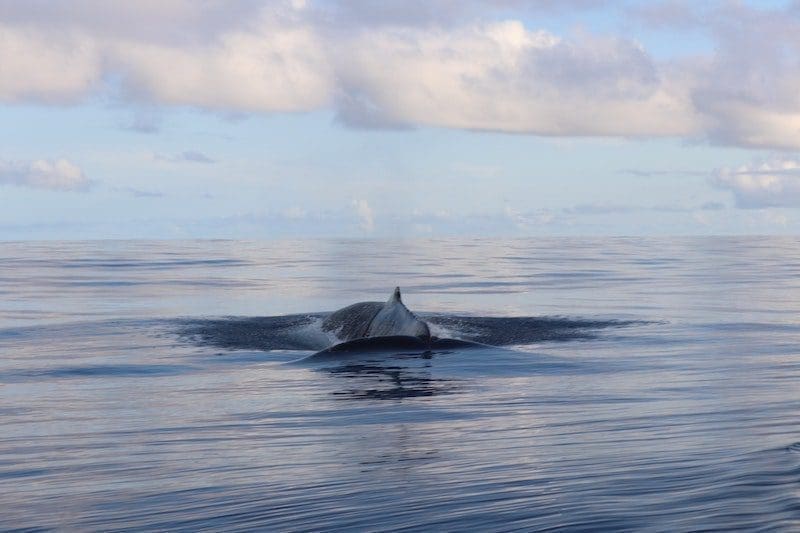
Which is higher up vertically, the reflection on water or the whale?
the whale

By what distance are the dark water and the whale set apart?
0.64 metres

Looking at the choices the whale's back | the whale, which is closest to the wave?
the whale's back

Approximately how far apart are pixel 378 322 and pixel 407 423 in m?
8.76

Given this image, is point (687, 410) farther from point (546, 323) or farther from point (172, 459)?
point (546, 323)

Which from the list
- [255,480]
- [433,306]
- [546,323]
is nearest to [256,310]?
[433,306]

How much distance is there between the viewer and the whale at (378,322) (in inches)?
759

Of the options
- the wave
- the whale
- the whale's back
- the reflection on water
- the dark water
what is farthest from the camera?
the whale's back

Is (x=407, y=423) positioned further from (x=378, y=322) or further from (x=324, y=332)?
(x=324, y=332)

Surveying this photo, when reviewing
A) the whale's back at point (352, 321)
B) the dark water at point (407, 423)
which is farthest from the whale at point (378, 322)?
the dark water at point (407, 423)

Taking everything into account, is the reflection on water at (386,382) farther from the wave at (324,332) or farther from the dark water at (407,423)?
the wave at (324,332)

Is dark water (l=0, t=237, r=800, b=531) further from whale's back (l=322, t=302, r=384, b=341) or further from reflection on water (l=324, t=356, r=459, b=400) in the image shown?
whale's back (l=322, t=302, r=384, b=341)

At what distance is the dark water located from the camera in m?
7.32

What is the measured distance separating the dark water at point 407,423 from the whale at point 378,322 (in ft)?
2.10

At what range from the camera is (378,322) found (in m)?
20.0
